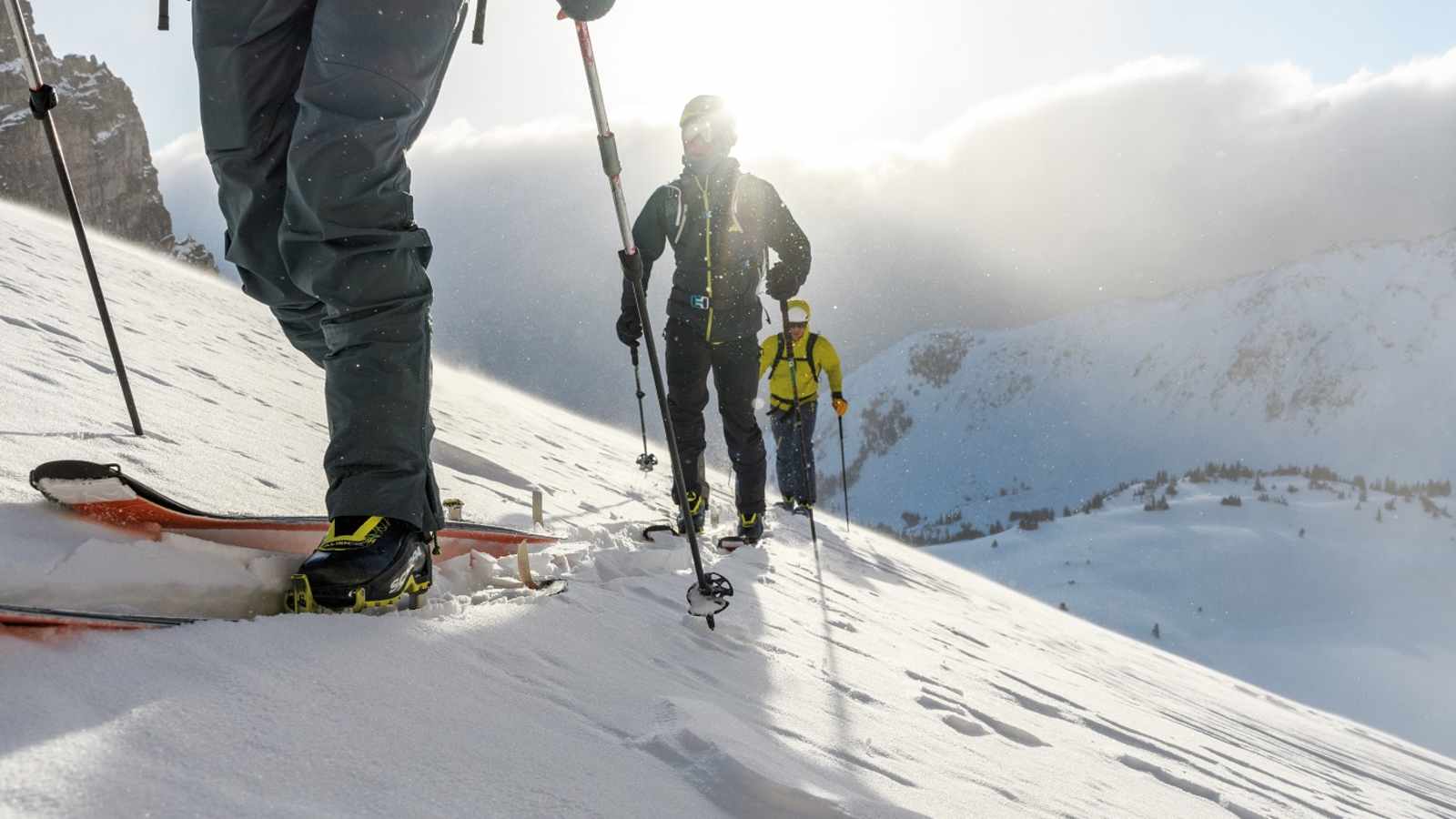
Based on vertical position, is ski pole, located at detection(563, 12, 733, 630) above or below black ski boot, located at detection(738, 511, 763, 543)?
above

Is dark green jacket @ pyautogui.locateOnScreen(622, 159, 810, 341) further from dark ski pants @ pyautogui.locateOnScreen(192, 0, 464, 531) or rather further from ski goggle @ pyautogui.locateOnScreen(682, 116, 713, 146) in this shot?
dark ski pants @ pyautogui.locateOnScreen(192, 0, 464, 531)

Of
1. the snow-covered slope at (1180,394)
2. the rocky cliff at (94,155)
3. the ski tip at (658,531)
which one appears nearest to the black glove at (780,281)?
the ski tip at (658,531)

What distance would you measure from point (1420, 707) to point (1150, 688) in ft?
47.5

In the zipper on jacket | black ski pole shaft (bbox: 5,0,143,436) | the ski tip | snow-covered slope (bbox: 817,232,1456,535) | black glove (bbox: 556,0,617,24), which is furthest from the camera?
snow-covered slope (bbox: 817,232,1456,535)

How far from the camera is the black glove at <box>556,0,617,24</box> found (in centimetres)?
220

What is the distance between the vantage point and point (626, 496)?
575 cm

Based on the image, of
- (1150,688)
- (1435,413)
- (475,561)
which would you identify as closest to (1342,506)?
(1150,688)

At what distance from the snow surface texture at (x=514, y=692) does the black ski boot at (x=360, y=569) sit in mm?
61

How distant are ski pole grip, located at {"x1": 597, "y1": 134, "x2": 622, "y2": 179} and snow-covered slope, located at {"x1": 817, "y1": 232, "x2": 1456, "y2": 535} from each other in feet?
249

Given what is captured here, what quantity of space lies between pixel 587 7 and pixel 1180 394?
91.9 meters

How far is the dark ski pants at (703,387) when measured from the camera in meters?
4.42

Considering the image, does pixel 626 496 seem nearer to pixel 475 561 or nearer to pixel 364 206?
pixel 475 561

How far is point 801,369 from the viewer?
8773mm

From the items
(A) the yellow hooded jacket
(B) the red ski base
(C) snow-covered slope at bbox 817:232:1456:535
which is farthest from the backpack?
(C) snow-covered slope at bbox 817:232:1456:535
